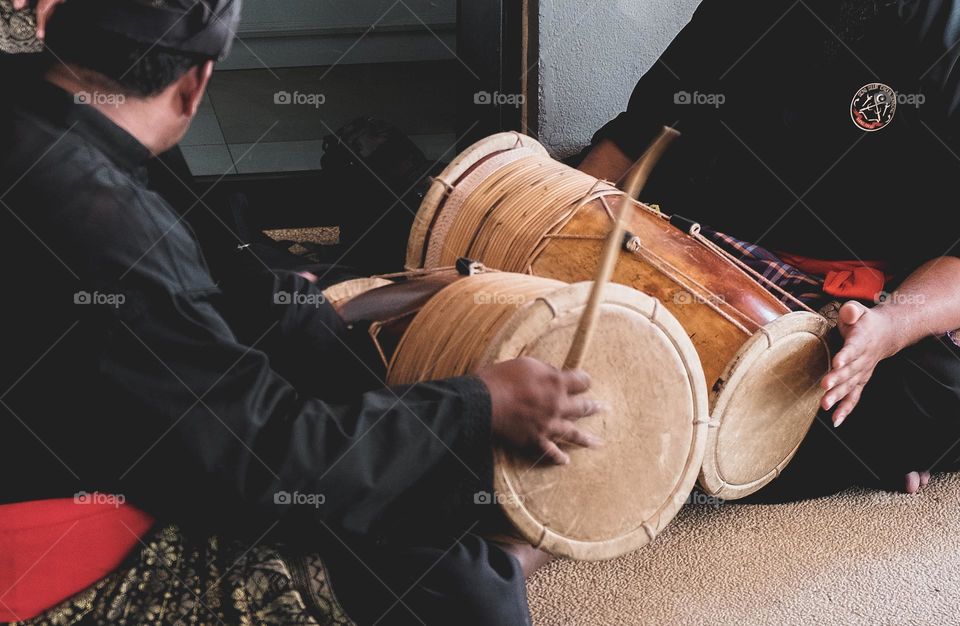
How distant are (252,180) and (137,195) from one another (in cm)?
216

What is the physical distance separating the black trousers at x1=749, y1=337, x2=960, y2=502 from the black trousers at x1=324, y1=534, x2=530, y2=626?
989 millimetres

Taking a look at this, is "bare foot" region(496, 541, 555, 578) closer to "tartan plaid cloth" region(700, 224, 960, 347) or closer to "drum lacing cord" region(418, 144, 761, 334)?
"drum lacing cord" region(418, 144, 761, 334)

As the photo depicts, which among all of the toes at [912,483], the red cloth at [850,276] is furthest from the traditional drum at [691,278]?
the toes at [912,483]

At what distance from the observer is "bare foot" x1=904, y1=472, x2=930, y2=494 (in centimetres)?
203

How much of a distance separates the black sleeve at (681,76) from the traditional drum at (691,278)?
1.47 ft

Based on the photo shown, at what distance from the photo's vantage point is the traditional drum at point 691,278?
1529 mm

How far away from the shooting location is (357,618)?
1.23 metres

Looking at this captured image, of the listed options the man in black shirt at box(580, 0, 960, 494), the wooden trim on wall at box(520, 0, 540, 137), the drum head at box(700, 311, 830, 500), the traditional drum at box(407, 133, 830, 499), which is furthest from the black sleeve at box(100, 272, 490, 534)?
the wooden trim on wall at box(520, 0, 540, 137)

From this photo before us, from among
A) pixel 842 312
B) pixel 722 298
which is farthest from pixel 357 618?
pixel 842 312

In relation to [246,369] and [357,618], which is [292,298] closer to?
[246,369]

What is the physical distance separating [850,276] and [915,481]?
1.99 ft

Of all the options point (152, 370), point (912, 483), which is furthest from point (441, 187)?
point (912, 483)

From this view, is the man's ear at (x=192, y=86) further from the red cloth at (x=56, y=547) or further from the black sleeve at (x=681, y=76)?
the black sleeve at (x=681, y=76)

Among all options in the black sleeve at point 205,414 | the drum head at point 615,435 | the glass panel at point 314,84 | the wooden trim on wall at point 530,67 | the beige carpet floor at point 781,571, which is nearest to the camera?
the black sleeve at point 205,414
